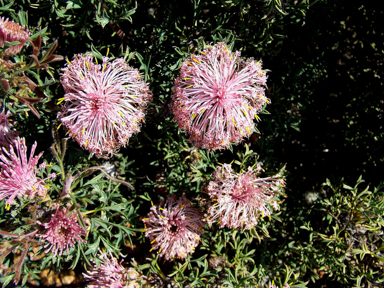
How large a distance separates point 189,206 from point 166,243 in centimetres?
26

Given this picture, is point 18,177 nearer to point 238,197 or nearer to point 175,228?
point 175,228

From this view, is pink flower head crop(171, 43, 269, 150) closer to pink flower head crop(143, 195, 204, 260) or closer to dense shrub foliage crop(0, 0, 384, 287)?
dense shrub foliage crop(0, 0, 384, 287)

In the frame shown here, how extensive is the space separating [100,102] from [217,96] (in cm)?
56

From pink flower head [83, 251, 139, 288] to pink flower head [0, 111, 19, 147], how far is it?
0.88m

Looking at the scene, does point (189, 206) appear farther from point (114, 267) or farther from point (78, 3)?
point (78, 3)

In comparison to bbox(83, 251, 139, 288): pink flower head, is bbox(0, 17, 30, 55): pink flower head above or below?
above

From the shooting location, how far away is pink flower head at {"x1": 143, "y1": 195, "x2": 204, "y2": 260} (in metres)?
1.78

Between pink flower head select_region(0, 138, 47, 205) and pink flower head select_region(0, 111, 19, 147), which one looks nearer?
pink flower head select_region(0, 138, 47, 205)

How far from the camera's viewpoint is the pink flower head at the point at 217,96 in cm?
139

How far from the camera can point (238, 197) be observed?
1716mm

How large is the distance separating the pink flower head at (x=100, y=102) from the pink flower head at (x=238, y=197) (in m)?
0.57

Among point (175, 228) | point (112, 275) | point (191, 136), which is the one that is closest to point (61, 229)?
point (112, 275)

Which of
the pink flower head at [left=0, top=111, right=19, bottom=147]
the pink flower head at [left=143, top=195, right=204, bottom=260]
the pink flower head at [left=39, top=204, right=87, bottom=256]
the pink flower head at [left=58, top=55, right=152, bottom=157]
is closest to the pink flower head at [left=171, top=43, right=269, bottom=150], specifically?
the pink flower head at [left=58, top=55, right=152, bottom=157]

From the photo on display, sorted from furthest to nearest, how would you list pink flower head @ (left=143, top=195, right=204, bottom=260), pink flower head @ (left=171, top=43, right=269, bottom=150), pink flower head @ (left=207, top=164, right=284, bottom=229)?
pink flower head @ (left=143, top=195, right=204, bottom=260), pink flower head @ (left=207, top=164, right=284, bottom=229), pink flower head @ (left=171, top=43, right=269, bottom=150)
